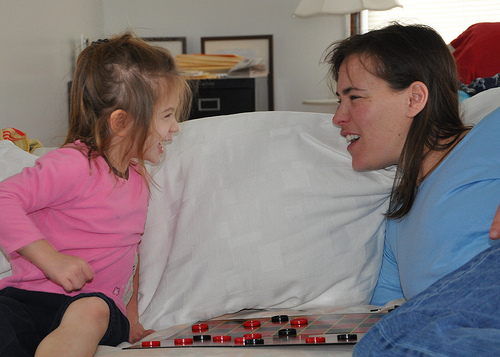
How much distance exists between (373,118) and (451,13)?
2109 mm

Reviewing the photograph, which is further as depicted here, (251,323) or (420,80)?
(420,80)

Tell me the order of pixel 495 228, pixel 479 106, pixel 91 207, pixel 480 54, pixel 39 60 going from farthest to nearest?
pixel 39 60 → pixel 480 54 → pixel 479 106 → pixel 91 207 → pixel 495 228

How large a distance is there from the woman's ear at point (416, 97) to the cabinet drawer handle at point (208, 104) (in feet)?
5.41

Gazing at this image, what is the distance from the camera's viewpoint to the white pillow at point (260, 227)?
3.55ft

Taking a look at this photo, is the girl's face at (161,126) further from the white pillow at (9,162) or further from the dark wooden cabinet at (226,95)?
the dark wooden cabinet at (226,95)

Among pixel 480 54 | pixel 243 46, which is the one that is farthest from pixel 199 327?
pixel 243 46

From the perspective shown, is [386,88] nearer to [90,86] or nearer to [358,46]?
[358,46]

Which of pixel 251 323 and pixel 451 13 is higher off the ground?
pixel 451 13

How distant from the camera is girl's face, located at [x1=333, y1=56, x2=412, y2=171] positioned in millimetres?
1144

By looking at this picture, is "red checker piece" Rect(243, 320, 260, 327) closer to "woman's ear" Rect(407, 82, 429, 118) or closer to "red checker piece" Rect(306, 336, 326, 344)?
"red checker piece" Rect(306, 336, 326, 344)

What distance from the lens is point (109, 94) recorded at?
1129 mm

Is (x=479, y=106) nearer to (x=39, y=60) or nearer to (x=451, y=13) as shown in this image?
(x=39, y=60)

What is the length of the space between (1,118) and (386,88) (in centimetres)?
133

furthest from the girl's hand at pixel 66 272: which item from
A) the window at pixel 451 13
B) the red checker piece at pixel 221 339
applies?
the window at pixel 451 13
